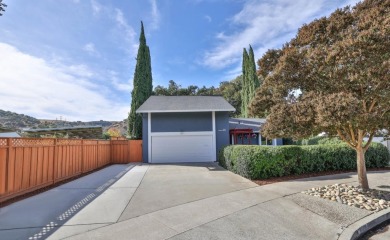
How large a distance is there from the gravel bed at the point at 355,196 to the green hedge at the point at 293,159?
Result: 2.01m

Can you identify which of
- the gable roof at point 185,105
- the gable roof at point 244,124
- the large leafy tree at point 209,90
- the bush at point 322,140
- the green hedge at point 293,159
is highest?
the large leafy tree at point 209,90

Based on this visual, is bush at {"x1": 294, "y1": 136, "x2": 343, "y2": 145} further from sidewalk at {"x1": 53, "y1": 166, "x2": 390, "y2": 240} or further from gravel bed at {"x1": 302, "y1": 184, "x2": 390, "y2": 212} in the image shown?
sidewalk at {"x1": 53, "y1": 166, "x2": 390, "y2": 240}

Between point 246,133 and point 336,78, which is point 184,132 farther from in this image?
point 336,78

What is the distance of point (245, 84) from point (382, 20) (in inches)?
999

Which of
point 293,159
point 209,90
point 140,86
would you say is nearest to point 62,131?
point 140,86

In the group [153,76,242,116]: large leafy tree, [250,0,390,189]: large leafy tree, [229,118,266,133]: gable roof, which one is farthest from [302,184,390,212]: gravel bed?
A: [153,76,242,116]: large leafy tree

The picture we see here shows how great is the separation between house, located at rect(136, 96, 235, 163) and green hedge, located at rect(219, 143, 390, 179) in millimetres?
4926

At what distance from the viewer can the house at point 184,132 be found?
16.2m

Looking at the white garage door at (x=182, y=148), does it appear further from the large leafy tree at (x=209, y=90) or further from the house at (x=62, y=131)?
the large leafy tree at (x=209, y=90)

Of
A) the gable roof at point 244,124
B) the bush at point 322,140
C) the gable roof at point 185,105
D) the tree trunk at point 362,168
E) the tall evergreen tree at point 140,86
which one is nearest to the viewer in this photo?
the tree trunk at point 362,168

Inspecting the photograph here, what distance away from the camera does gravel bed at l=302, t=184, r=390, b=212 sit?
5814 mm

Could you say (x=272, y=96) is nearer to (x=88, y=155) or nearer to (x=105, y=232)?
(x=105, y=232)

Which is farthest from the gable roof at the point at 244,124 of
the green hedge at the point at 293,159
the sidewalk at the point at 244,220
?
the sidewalk at the point at 244,220

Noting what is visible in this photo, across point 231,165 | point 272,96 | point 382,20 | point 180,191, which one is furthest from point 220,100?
point 382,20
